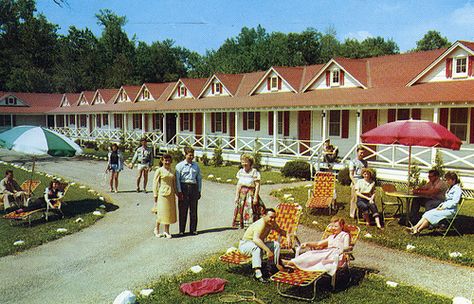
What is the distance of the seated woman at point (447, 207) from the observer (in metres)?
9.34

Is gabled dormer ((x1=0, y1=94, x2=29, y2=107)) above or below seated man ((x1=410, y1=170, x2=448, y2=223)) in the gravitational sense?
above

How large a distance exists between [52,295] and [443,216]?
7.61m

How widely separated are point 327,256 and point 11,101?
5158 centimetres

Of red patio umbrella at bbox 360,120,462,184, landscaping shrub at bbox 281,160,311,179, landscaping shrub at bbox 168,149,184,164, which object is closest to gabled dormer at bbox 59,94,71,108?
landscaping shrub at bbox 168,149,184,164

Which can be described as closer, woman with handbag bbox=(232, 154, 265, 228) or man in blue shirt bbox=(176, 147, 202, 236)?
woman with handbag bbox=(232, 154, 265, 228)

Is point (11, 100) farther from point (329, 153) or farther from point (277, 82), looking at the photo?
point (329, 153)

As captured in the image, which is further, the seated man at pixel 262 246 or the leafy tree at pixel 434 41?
the leafy tree at pixel 434 41

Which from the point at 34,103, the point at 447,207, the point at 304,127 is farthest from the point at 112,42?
the point at 447,207

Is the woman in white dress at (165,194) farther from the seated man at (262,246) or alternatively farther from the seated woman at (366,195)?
the seated woman at (366,195)

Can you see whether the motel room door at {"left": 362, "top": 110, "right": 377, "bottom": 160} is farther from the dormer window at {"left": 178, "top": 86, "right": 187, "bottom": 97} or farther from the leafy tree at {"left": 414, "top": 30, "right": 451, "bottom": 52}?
the leafy tree at {"left": 414, "top": 30, "right": 451, "bottom": 52}

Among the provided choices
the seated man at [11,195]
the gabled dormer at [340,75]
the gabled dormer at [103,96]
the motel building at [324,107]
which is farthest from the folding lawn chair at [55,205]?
the gabled dormer at [103,96]

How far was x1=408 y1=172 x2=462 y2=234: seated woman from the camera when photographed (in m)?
9.34

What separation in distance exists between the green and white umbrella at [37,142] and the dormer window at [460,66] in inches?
593

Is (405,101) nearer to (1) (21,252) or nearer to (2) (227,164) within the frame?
(2) (227,164)
